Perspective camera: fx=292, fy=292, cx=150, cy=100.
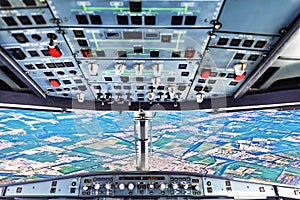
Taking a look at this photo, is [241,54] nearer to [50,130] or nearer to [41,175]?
[50,130]

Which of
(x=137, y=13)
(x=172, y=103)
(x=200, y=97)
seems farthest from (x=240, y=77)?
(x=137, y=13)

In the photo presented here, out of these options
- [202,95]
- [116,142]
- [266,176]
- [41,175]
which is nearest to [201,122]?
[202,95]

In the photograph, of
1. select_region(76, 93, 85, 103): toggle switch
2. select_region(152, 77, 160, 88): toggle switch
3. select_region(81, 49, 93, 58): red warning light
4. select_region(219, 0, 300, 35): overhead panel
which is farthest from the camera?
select_region(76, 93, 85, 103): toggle switch

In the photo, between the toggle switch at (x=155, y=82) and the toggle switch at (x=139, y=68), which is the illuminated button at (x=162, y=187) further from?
the toggle switch at (x=139, y=68)

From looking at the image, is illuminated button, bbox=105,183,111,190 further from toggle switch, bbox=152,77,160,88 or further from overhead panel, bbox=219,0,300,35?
overhead panel, bbox=219,0,300,35

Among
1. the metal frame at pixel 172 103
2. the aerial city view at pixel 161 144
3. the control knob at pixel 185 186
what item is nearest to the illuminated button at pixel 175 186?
the control knob at pixel 185 186

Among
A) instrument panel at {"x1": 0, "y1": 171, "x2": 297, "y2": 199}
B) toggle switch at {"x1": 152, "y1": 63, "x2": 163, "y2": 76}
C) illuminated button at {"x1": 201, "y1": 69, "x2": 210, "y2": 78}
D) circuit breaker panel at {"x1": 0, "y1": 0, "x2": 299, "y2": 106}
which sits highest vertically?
circuit breaker panel at {"x1": 0, "y1": 0, "x2": 299, "y2": 106}

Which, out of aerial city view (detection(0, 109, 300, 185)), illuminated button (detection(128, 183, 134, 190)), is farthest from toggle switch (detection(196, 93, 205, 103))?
illuminated button (detection(128, 183, 134, 190))
